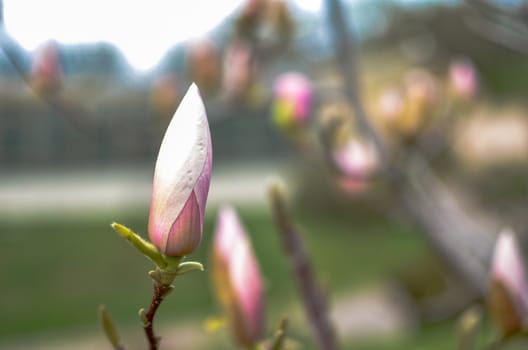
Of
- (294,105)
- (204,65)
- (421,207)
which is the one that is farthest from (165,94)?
(421,207)

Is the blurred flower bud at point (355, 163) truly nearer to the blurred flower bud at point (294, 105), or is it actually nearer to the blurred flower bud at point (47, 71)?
the blurred flower bud at point (294, 105)

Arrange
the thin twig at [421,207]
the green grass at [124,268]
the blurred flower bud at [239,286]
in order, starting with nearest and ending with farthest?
the blurred flower bud at [239,286] < the thin twig at [421,207] < the green grass at [124,268]

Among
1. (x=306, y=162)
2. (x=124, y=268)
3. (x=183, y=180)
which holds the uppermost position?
(x=183, y=180)

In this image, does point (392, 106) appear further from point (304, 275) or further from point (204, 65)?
point (304, 275)

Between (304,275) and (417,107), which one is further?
(417,107)

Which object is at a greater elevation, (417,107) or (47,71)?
(47,71)

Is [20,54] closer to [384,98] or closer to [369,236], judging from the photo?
[384,98]

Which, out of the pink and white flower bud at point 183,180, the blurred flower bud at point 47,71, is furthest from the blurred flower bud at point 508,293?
the blurred flower bud at point 47,71

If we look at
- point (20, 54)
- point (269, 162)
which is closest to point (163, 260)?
point (20, 54)
